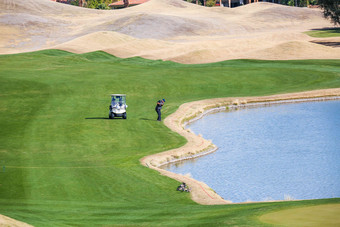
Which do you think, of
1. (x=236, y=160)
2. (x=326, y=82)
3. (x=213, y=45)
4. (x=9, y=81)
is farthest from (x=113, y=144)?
(x=213, y=45)

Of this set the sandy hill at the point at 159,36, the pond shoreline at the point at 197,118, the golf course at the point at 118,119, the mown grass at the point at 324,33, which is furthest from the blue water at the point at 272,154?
the mown grass at the point at 324,33

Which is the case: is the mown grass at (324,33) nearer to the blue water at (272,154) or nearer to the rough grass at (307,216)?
the blue water at (272,154)

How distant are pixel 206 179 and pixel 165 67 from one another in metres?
56.3

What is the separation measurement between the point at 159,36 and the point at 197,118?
110 meters

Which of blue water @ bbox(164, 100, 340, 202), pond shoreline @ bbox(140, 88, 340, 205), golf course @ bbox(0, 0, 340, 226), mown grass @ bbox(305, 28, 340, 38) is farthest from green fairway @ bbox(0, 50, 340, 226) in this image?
mown grass @ bbox(305, 28, 340, 38)

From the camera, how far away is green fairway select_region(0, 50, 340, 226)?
88.3ft

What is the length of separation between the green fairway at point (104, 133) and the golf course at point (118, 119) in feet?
0.30

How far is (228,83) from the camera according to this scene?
3095 inches

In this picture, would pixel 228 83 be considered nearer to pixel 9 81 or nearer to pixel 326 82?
pixel 326 82

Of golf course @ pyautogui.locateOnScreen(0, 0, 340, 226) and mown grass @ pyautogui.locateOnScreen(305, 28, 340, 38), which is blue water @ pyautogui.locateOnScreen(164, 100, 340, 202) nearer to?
golf course @ pyautogui.locateOnScreen(0, 0, 340, 226)

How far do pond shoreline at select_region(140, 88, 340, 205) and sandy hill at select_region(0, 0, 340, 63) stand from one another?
31611 mm

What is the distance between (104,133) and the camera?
161 ft

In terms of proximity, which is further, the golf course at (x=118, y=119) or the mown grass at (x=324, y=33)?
the mown grass at (x=324, y=33)

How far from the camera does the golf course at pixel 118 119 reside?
85.0ft
